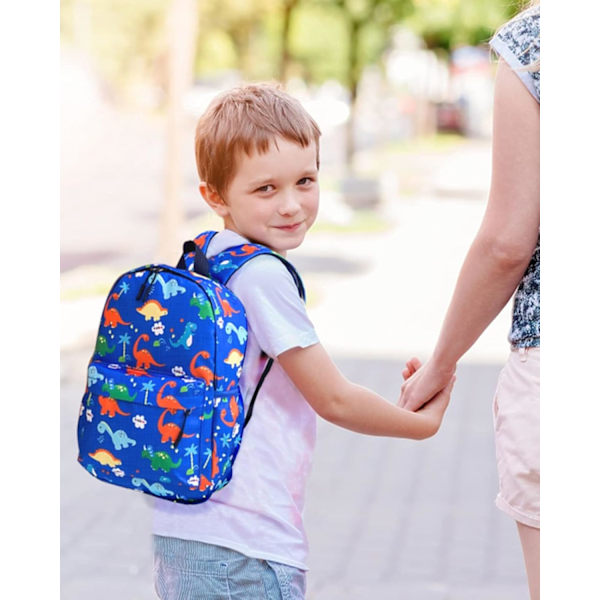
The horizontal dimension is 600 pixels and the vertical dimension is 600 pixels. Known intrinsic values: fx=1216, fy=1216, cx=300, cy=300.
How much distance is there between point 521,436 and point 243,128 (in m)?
0.74

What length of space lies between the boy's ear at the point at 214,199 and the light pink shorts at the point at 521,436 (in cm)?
60

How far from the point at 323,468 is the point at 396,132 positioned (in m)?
44.8

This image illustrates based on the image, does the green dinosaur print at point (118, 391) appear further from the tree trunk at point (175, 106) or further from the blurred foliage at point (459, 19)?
the blurred foliage at point (459, 19)

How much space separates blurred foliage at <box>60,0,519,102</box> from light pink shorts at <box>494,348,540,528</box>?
9372 mm

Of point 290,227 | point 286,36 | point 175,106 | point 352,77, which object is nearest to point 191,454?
point 290,227

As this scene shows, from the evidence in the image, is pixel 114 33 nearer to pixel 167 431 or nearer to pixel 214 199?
pixel 214 199

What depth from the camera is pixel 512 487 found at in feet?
7.15

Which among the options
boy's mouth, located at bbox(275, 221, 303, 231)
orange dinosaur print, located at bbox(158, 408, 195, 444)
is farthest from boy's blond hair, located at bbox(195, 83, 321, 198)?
orange dinosaur print, located at bbox(158, 408, 195, 444)

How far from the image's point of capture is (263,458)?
7.23 feet

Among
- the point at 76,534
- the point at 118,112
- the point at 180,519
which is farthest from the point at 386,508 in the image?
the point at 118,112

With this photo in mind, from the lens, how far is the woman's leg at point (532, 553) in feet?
7.08

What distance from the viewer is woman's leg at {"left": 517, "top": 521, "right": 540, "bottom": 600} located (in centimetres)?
216

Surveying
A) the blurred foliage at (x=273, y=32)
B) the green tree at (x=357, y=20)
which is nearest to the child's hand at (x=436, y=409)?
the blurred foliage at (x=273, y=32)
